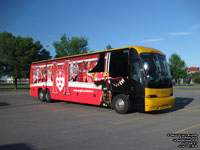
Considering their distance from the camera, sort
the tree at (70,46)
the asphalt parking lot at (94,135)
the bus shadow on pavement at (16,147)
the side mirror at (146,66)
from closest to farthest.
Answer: the bus shadow on pavement at (16,147), the asphalt parking lot at (94,135), the side mirror at (146,66), the tree at (70,46)

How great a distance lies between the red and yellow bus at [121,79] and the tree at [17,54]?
22756mm

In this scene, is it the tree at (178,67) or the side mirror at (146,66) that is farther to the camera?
the tree at (178,67)

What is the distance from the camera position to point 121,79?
9977mm

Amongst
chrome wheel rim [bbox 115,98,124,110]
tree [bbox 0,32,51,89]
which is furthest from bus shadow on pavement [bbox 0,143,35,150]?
tree [bbox 0,32,51,89]

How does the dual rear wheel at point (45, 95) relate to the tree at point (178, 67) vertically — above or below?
below

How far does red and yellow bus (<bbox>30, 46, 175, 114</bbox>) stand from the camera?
915cm

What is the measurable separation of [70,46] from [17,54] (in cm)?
1365

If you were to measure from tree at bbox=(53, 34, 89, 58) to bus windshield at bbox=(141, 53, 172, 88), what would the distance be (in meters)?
36.7

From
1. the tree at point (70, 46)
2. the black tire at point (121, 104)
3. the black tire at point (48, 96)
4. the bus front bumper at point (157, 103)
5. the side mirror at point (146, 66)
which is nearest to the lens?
the bus front bumper at point (157, 103)

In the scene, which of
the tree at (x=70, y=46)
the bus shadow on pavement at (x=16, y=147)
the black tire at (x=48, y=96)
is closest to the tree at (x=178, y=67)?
the tree at (x=70, y=46)

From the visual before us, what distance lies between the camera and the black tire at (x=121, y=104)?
968 cm

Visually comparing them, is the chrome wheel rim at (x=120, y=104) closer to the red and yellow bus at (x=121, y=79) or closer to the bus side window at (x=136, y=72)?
the red and yellow bus at (x=121, y=79)

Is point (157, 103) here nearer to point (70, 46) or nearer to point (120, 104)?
point (120, 104)

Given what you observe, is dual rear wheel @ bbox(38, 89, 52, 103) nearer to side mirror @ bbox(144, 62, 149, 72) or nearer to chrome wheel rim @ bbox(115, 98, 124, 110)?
chrome wheel rim @ bbox(115, 98, 124, 110)
